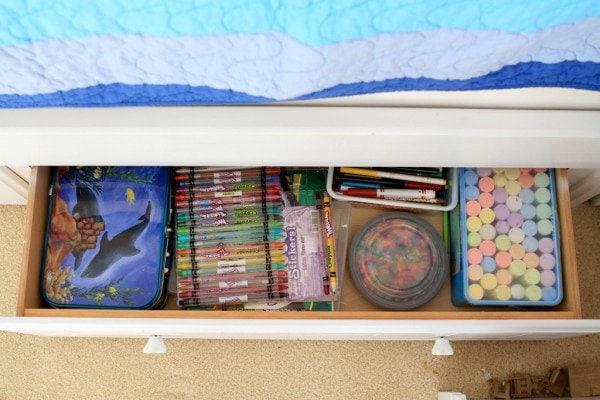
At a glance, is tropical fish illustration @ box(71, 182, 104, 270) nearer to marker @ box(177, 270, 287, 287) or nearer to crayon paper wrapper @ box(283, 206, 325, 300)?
marker @ box(177, 270, 287, 287)

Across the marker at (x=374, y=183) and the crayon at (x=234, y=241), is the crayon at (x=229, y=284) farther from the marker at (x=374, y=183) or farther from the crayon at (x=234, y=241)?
the marker at (x=374, y=183)

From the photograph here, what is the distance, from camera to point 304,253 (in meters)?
1.10

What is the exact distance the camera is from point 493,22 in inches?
27.5

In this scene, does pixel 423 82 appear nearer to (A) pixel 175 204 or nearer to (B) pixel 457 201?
(B) pixel 457 201

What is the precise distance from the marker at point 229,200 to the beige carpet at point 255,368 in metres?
0.33

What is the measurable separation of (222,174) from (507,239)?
1.63 ft

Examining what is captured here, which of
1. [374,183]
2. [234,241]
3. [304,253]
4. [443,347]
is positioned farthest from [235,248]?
[443,347]

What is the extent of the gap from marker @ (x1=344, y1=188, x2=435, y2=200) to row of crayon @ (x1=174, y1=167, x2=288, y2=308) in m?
0.13

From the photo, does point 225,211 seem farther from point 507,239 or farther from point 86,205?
point 507,239

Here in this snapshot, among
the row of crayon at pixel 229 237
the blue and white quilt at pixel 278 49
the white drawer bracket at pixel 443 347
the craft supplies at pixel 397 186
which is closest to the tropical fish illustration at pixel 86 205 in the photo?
the row of crayon at pixel 229 237

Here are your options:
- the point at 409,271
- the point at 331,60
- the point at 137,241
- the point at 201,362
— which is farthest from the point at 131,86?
the point at 201,362

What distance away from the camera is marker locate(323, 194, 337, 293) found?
1084mm

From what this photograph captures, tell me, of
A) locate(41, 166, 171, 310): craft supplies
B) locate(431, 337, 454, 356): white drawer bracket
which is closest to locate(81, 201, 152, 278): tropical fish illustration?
locate(41, 166, 171, 310): craft supplies

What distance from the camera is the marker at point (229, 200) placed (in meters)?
1.10
